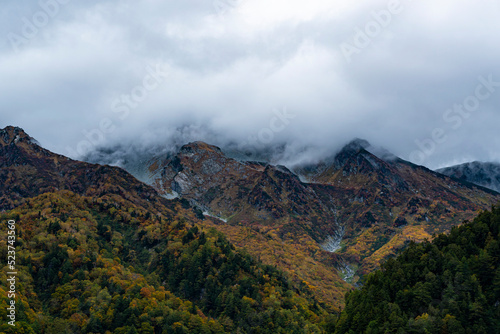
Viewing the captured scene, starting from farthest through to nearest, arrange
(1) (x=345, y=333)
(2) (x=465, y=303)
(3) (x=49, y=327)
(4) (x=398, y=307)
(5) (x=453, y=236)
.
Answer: (5) (x=453, y=236) < (3) (x=49, y=327) < (1) (x=345, y=333) < (4) (x=398, y=307) < (2) (x=465, y=303)

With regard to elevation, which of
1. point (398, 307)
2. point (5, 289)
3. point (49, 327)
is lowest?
point (49, 327)

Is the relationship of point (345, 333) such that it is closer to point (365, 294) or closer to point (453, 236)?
point (365, 294)

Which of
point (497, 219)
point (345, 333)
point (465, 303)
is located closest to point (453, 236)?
point (497, 219)

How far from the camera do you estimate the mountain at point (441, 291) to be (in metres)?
144

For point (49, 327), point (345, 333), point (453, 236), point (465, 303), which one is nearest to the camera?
point (465, 303)

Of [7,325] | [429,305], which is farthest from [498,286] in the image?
[7,325]

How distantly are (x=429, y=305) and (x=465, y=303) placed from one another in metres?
13.9

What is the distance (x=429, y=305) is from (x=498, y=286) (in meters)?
29.5

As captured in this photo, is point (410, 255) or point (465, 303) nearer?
point (465, 303)

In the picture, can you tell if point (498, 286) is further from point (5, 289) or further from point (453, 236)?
point (5, 289)

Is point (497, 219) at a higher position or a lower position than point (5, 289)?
higher

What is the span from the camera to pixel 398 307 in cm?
16000

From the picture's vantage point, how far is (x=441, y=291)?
16212 centimetres

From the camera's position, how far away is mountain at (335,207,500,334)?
14412cm
